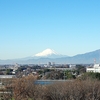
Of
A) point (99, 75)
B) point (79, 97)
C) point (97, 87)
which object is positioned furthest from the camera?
point (99, 75)

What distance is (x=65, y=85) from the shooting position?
67.2 ft

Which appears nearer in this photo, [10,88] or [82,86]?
[82,86]

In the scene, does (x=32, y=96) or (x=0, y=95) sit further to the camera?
(x=0, y=95)

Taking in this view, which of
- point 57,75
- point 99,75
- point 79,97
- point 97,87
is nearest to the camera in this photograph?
point 79,97

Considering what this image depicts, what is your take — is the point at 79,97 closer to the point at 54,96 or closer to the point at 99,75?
the point at 54,96

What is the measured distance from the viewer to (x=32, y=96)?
20.0 metres

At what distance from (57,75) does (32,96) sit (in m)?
31.3

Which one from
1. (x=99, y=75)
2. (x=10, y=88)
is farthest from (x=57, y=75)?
(x=10, y=88)

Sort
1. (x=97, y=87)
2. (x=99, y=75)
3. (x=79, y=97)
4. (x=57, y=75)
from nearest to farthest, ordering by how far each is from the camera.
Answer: (x=79, y=97) → (x=97, y=87) → (x=99, y=75) → (x=57, y=75)

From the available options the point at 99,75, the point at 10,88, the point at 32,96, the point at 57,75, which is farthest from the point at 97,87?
the point at 57,75

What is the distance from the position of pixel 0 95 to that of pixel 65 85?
484 cm

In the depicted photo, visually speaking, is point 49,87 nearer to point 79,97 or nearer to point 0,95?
point 79,97

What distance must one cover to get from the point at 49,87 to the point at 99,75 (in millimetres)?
15119

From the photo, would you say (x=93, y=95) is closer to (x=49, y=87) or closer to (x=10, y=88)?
(x=49, y=87)
